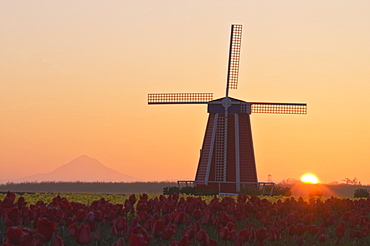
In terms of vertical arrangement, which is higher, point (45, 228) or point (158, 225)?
point (158, 225)

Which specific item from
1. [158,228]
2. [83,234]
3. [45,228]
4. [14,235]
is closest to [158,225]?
[158,228]

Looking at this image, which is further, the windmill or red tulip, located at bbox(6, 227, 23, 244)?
the windmill

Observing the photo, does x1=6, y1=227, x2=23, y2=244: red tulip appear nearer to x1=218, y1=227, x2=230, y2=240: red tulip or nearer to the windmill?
x1=218, y1=227, x2=230, y2=240: red tulip

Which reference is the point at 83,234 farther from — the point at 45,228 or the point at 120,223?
the point at 120,223

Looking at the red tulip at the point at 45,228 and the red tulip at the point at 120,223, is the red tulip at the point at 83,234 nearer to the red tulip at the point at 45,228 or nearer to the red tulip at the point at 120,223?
the red tulip at the point at 45,228

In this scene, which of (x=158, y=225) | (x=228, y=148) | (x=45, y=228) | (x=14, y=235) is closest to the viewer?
(x=14, y=235)

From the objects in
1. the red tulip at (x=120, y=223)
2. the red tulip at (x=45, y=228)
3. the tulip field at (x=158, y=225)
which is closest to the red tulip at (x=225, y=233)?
the tulip field at (x=158, y=225)

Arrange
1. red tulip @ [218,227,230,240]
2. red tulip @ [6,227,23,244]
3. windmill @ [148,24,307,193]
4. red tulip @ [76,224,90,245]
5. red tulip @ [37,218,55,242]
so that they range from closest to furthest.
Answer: red tulip @ [6,227,23,244] < red tulip @ [37,218,55,242] < red tulip @ [76,224,90,245] < red tulip @ [218,227,230,240] < windmill @ [148,24,307,193]

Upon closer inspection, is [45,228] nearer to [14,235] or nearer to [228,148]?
[14,235]

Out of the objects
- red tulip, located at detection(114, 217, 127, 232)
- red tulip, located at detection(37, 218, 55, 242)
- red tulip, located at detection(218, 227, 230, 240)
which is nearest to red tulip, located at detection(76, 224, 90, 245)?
red tulip, located at detection(37, 218, 55, 242)

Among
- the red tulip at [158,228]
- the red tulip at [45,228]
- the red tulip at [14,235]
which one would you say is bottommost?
the red tulip at [14,235]

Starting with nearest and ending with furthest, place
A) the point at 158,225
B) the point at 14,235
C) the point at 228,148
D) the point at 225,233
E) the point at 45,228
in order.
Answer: the point at 14,235 < the point at 45,228 < the point at 158,225 < the point at 225,233 < the point at 228,148

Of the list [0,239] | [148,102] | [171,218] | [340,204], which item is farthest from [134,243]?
[148,102]

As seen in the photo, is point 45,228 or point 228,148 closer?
point 45,228
